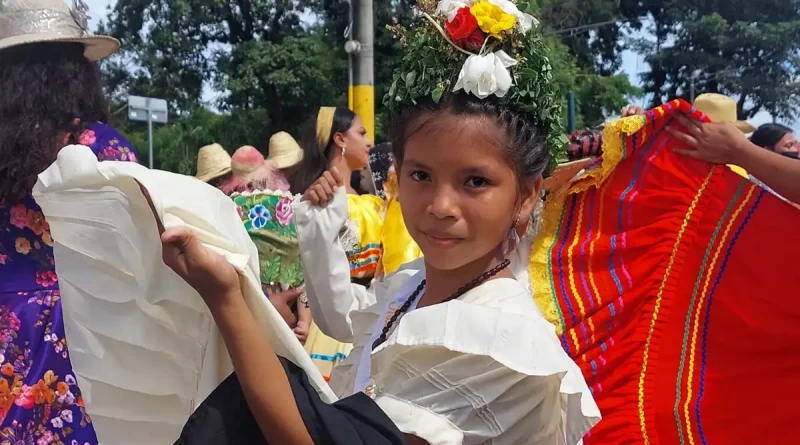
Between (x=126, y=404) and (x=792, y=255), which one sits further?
(x=792, y=255)

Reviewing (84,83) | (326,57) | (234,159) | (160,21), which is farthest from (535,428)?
(160,21)

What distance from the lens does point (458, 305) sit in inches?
57.7

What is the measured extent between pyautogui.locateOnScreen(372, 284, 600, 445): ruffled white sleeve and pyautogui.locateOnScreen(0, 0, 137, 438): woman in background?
1.33 m

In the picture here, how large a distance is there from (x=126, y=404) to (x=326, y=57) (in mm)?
16313

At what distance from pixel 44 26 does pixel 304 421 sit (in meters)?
1.92

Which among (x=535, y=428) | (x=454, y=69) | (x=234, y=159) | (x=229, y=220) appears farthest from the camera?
(x=234, y=159)

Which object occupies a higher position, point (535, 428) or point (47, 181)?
point (47, 181)

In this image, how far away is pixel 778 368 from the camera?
7.39 ft

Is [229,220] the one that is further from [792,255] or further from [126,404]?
[792,255]

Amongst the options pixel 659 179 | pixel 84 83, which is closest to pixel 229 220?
pixel 659 179

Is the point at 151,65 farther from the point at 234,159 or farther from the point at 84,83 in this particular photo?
the point at 84,83

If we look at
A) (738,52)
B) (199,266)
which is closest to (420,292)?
(199,266)

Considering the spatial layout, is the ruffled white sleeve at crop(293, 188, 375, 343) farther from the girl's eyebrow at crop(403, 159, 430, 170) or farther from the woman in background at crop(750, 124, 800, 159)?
the woman in background at crop(750, 124, 800, 159)

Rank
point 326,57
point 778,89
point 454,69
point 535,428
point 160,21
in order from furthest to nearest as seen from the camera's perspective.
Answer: point 778,89 < point 160,21 < point 326,57 < point 454,69 < point 535,428
